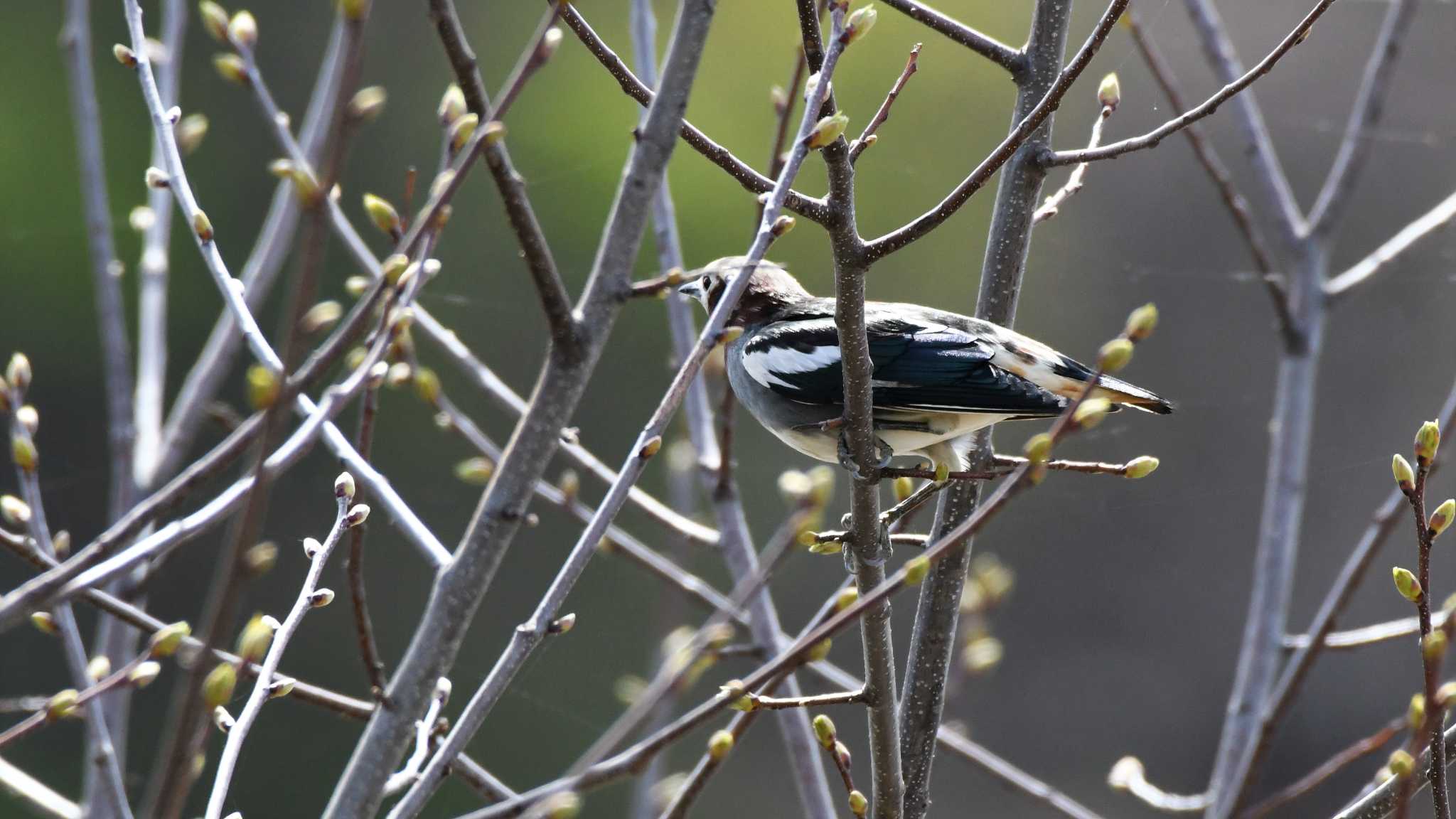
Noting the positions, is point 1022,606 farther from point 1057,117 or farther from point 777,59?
point 777,59

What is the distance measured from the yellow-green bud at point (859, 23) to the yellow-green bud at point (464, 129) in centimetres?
37

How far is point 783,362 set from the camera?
2047 mm

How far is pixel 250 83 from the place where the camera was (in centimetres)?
157

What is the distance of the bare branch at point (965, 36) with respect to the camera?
1.62 m

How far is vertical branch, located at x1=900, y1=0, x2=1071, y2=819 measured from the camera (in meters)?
1.59

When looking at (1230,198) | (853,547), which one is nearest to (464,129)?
(853,547)

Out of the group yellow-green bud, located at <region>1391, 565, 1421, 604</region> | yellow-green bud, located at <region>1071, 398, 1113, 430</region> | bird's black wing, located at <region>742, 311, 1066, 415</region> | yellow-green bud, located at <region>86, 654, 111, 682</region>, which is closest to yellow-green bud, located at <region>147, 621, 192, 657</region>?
yellow-green bud, located at <region>86, 654, 111, 682</region>

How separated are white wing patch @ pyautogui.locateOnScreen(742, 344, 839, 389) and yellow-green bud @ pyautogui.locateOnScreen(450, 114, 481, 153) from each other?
0.91 m

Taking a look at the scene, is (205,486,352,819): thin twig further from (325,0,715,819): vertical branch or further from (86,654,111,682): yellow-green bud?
(86,654,111,682): yellow-green bud

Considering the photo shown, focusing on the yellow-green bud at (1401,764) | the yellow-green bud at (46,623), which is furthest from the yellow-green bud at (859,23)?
the yellow-green bud at (46,623)

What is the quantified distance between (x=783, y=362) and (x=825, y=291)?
2755 mm

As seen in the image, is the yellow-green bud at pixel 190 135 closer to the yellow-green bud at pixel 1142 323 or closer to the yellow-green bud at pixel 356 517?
the yellow-green bud at pixel 356 517

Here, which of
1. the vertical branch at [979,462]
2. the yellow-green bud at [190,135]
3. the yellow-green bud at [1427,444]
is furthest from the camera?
the yellow-green bud at [190,135]

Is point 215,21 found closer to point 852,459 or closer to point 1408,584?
point 852,459
